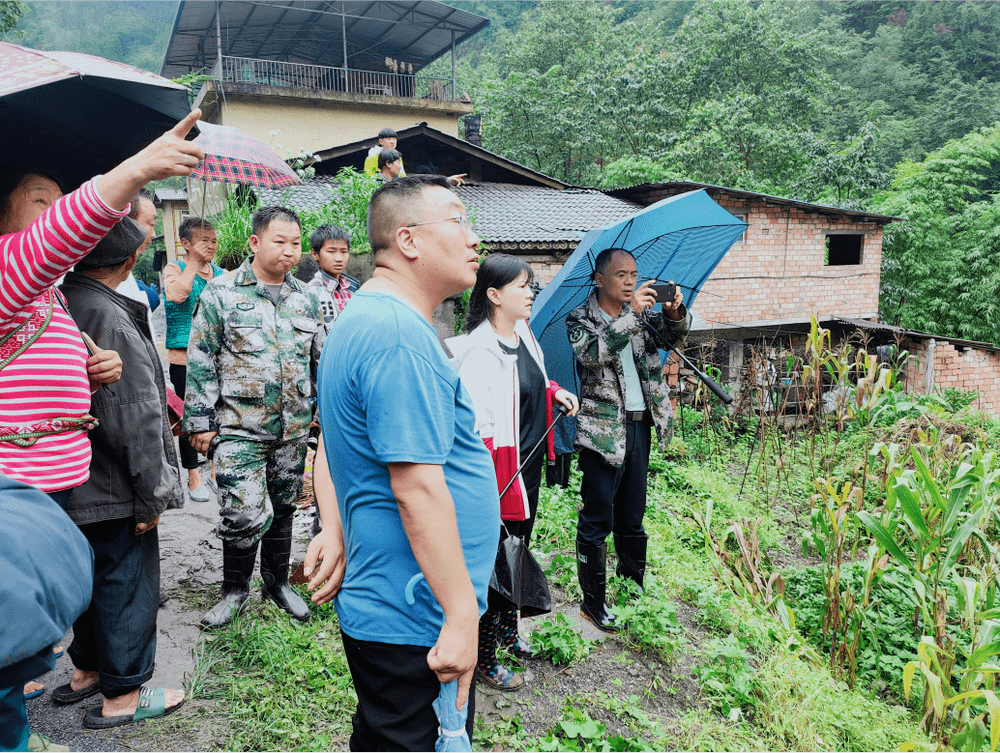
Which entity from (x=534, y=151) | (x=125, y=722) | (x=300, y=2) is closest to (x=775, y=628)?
(x=125, y=722)

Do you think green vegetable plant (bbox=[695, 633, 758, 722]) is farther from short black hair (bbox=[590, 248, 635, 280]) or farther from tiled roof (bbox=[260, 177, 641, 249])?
tiled roof (bbox=[260, 177, 641, 249])

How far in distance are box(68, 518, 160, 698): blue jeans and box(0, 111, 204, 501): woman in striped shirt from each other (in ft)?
1.00

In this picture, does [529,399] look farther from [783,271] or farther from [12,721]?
[783,271]

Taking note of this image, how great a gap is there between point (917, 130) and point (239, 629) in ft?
98.0

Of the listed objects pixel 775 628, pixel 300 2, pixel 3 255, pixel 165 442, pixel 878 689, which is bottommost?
pixel 878 689

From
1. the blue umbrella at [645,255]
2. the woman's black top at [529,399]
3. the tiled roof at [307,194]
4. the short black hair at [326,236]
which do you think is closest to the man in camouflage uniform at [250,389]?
the woman's black top at [529,399]

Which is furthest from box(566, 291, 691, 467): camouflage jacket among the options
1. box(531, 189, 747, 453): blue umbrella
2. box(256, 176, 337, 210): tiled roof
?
box(256, 176, 337, 210): tiled roof

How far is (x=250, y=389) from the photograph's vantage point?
122 inches

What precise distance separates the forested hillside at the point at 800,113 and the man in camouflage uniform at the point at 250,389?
14.2 meters

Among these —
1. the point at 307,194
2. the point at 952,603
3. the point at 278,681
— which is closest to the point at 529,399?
the point at 278,681

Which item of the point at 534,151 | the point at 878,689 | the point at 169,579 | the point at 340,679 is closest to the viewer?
the point at 340,679

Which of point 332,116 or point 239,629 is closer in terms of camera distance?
point 239,629

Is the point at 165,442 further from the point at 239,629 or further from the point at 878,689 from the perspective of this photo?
the point at 878,689

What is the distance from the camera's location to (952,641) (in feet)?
11.8
